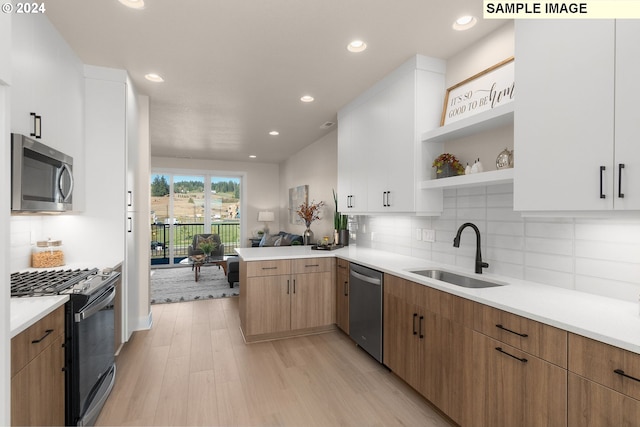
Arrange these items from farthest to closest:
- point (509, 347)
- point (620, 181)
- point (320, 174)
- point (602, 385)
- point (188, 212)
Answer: point (188, 212)
point (320, 174)
point (509, 347)
point (620, 181)
point (602, 385)

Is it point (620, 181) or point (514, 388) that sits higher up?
point (620, 181)

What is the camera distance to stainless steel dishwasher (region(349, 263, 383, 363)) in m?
2.65

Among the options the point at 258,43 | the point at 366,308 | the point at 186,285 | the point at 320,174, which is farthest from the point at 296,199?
the point at 258,43

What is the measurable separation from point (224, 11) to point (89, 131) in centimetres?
176

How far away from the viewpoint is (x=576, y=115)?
1.43m

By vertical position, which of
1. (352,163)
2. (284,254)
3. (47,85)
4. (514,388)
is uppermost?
(47,85)

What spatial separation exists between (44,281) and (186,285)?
3823 millimetres

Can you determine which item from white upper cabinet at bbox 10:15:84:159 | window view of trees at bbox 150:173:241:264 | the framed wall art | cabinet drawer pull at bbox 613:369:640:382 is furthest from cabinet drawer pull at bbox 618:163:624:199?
window view of trees at bbox 150:173:241:264

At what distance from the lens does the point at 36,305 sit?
149 centimetres

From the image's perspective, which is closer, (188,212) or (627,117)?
→ (627,117)

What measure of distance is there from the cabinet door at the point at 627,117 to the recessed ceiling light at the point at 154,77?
10.7 feet

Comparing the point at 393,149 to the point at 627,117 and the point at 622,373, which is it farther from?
the point at 622,373

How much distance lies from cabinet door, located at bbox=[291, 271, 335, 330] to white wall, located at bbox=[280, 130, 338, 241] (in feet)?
5.43

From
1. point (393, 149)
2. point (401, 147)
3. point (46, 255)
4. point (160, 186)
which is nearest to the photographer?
point (46, 255)
